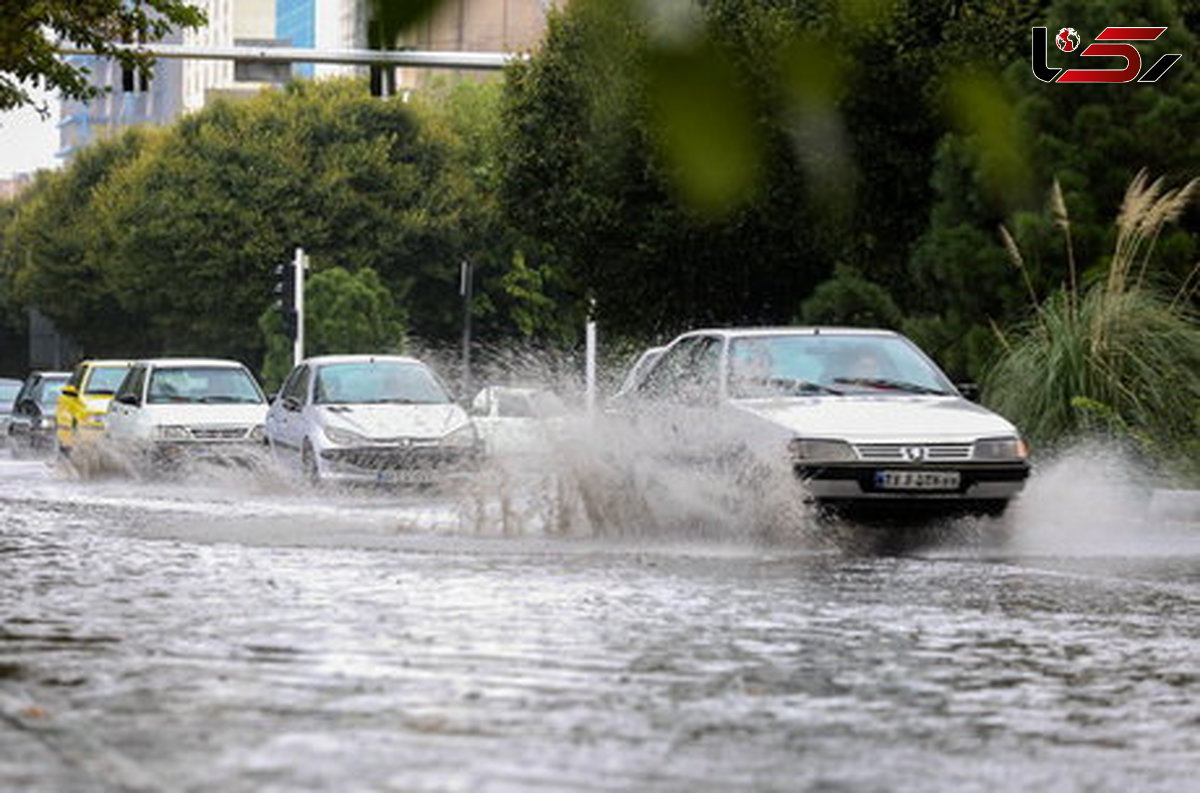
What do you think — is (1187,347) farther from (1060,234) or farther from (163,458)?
(163,458)

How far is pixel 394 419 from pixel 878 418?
361 inches

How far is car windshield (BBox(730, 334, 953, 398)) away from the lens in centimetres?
1772

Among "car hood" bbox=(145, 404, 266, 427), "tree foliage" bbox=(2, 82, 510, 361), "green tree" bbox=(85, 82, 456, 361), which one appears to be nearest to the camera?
"car hood" bbox=(145, 404, 266, 427)

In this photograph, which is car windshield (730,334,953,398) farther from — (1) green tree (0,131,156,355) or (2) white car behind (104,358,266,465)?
(1) green tree (0,131,156,355)

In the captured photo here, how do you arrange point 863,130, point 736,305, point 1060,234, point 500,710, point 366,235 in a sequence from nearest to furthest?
point 500,710
point 1060,234
point 863,130
point 736,305
point 366,235

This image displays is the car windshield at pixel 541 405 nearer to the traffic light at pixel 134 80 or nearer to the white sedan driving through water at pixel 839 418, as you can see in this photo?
the white sedan driving through water at pixel 839 418

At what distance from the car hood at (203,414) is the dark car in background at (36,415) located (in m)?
11.9

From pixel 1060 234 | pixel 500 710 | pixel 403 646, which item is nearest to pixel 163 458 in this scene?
pixel 1060 234

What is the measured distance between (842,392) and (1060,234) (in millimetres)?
7610

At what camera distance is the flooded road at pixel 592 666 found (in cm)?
674

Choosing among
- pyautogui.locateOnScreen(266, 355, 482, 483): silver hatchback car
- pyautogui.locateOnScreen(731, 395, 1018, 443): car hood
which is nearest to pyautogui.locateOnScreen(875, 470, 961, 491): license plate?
pyautogui.locateOnScreen(731, 395, 1018, 443): car hood

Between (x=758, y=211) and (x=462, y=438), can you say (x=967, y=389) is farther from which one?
(x=462, y=438)

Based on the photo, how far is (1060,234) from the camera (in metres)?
24.6

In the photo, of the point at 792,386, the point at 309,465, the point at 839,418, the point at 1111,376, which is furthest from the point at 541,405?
the point at 309,465
